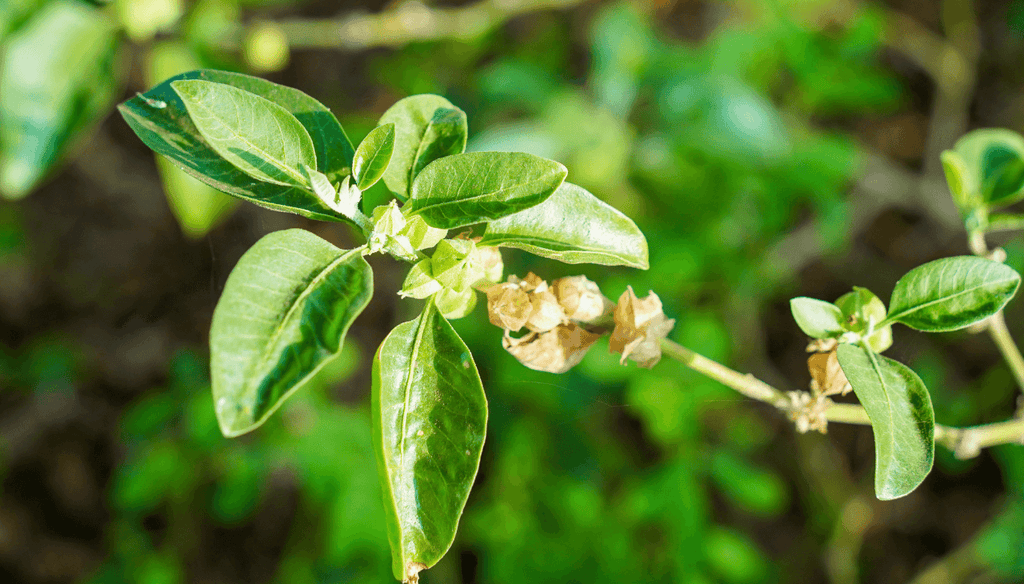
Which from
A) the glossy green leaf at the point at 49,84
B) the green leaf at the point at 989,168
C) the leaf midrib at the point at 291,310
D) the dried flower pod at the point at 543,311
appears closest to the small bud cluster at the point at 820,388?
the dried flower pod at the point at 543,311

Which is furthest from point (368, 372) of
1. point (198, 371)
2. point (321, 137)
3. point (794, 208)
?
point (321, 137)

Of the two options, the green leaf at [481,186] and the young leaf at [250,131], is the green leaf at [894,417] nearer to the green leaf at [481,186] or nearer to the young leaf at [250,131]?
the green leaf at [481,186]

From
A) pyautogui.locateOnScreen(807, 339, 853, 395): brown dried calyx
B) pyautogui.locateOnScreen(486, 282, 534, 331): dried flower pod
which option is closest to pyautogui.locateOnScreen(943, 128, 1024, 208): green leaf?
pyautogui.locateOnScreen(807, 339, 853, 395): brown dried calyx

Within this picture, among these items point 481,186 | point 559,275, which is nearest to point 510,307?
point 481,186

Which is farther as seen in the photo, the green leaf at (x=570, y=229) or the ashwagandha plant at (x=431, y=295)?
the green leaf at (x=570, y=229)

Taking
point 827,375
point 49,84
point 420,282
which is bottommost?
point 49,84

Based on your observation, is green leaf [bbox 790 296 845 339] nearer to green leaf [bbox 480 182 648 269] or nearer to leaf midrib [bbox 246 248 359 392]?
green leaf [bbox 480 182 648 269]

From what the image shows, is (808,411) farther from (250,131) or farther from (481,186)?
(250,131)
